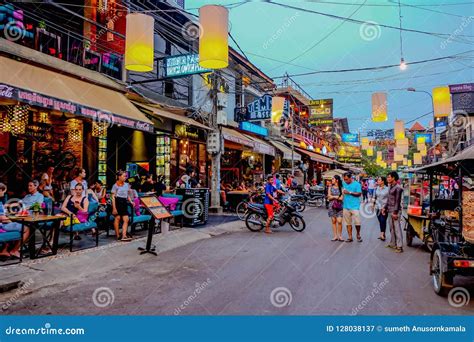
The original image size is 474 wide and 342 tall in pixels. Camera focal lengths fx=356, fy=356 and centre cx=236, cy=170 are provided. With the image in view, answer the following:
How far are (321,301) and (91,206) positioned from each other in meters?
6.33

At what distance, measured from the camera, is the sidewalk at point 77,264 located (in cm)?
570

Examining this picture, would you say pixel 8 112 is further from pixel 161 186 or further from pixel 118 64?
pixel 161 186

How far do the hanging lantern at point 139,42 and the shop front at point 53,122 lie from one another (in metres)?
1.88

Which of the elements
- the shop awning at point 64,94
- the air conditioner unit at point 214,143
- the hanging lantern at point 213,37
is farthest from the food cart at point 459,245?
the air conditioner unit at point 214,143

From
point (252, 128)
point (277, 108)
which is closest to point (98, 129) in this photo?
point (277, 108)

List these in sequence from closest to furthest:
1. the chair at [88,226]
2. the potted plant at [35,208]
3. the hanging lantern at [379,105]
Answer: the potted plant at [35,208] → the chair at [88,226] → the hanging lantern at [379,105]

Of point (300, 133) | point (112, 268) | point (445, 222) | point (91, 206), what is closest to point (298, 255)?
point (445, 222)

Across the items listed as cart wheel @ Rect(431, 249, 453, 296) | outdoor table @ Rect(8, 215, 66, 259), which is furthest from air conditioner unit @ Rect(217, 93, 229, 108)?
cart wheel @ Rect(431, 249, 453, 296)

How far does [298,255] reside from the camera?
25.9 ft

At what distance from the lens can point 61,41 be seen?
11.1m

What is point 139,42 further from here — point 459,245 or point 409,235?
point 409,235

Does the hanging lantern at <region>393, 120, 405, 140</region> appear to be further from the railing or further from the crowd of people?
the railing

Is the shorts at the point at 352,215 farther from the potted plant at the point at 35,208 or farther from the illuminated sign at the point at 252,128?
the illuminated sign at the point at 252,128

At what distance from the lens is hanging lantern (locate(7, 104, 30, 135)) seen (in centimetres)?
1026
